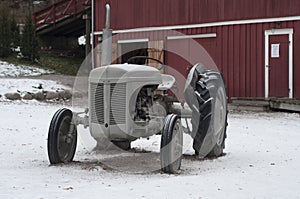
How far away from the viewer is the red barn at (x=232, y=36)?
1523 cm

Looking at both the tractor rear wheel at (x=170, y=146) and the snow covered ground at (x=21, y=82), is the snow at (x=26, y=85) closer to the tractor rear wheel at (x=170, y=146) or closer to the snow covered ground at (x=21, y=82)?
the snow covered ground at (x=21, y=82)

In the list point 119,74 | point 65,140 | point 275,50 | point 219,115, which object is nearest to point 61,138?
point 65,140

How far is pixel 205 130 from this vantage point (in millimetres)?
6789

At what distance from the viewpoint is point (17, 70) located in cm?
2088

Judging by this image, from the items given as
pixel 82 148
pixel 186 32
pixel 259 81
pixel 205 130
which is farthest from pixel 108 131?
pixel 186 32

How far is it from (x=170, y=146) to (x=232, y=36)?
11153 mm

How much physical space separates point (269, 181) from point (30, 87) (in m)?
12.5

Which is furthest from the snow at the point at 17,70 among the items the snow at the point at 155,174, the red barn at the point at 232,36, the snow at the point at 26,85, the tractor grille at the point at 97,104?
the tractor grille at the point at 97,104

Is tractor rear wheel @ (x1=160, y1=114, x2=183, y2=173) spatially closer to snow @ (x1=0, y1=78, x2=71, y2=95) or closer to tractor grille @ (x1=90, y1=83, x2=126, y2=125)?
tractor grille @ (x1=90, y1=83, x2=126, y2=125)

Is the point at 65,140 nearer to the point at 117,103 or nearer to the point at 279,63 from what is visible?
the point at 117,103

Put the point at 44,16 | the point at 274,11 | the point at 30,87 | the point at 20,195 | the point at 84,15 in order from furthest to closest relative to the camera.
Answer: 1. the point at 44,16
2. the point at 84,15
3. the point at 30,87
4. the point at 274,11
5. the point at 20,195

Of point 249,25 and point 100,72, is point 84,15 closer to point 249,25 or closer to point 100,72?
point 249,25

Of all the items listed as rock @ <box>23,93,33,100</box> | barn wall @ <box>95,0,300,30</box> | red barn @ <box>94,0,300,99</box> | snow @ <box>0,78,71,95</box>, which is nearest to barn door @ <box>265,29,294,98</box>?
red barn @ <box>94,0,300,99</box>

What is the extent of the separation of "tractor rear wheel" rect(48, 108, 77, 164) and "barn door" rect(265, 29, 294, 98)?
979 cm
